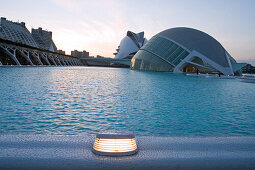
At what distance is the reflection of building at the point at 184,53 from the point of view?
45.4m

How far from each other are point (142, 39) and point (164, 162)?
356 feet

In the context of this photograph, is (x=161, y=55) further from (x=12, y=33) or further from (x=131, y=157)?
(x=12, y=33)

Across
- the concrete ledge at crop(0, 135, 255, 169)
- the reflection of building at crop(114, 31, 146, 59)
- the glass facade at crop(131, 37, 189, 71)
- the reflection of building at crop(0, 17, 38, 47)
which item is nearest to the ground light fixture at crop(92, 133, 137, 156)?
the concrete ledge at crop(0, 135, 255, 169)

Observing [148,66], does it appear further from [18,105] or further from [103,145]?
[103,145]

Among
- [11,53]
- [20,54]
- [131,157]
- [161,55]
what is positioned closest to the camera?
[131,157]

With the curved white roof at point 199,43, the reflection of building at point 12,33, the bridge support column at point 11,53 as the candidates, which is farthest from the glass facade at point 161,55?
the reflection of building at point 12,33

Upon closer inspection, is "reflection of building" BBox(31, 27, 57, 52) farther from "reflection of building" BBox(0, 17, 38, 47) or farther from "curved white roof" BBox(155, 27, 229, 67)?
"curved white roof" BBox(155, 27, 229, 67)

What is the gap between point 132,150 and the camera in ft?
8.86

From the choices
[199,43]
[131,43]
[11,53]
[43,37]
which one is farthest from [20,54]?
[43,37]

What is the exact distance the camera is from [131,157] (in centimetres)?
259

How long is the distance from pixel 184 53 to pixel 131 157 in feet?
150

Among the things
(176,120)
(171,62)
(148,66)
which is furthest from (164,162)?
(148,66)

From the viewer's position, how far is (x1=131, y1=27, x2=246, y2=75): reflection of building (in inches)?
1789

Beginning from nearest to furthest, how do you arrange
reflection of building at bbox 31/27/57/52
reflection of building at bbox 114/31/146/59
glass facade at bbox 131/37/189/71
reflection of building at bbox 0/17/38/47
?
glass facade at bbox 131/37/189/71 → reflection of building at bbox 0/17/38/47 → reflection of building at bbox 114/31/146/59 → reflection of building at bbox 31/27/57/52
